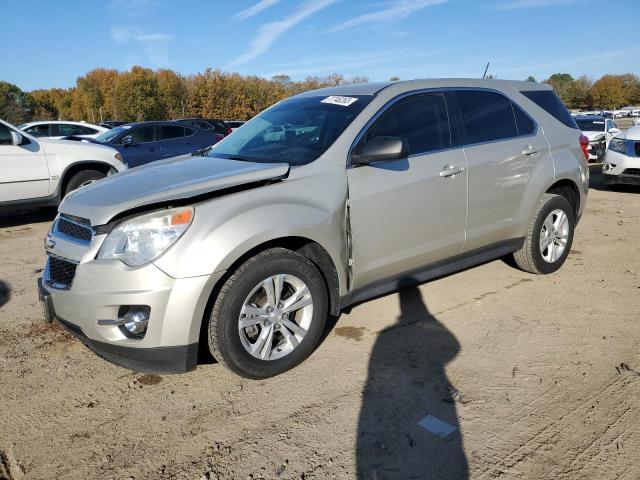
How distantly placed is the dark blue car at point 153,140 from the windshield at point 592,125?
1221cm

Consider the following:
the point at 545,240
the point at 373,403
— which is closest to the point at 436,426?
the point at 373,403

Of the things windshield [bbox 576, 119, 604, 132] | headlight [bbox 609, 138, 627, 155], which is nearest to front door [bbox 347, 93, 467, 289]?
headlight [bbox 609, 138, 627, 155]

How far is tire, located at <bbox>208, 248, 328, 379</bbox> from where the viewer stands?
9.28ft

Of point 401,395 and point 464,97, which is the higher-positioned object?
point 464,97

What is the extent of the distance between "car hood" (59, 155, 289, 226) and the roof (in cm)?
111

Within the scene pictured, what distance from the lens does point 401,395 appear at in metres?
2.90

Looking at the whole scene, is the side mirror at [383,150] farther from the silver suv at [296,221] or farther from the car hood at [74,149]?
the car hood at [74,149]

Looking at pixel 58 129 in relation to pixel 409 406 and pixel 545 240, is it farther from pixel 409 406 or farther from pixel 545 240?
pixel 409 406

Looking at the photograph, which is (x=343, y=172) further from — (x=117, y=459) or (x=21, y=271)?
(x=21, y=271)

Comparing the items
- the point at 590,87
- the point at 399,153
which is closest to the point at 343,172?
the point at 399,153

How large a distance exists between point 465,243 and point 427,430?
6.12 ft

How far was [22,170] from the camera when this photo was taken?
23.6 ft

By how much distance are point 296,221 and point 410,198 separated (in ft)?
3.22

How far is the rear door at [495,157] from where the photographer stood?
159 inches
